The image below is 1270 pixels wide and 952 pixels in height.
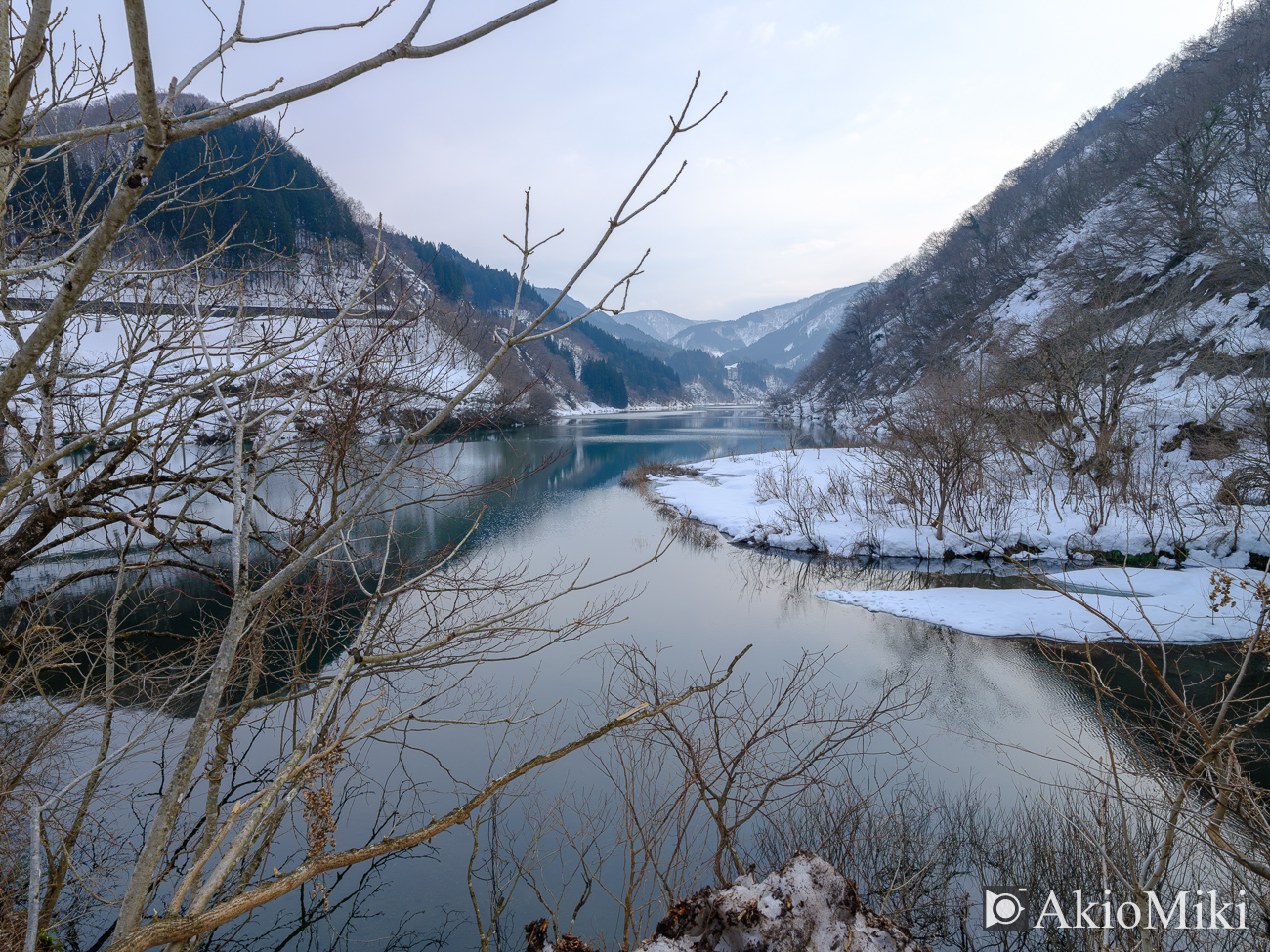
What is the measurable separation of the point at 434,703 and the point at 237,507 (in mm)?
6500

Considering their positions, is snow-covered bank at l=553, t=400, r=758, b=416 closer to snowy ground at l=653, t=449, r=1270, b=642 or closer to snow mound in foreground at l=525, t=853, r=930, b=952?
snowy ground at l=653, t=449, r=1270, b=642

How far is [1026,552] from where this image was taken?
22.5 ft

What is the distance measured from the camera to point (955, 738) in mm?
7730

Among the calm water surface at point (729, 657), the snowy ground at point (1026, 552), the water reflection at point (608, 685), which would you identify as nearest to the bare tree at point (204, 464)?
the water reflection at point (608, 685)

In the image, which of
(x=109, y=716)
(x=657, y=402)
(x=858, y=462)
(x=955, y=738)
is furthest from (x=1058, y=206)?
(x=657, y=402)

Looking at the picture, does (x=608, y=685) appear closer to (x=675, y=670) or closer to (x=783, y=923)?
(x=675, y=670)

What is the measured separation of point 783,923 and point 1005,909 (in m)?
4.07

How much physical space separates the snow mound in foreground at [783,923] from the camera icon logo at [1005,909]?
3.51 meters

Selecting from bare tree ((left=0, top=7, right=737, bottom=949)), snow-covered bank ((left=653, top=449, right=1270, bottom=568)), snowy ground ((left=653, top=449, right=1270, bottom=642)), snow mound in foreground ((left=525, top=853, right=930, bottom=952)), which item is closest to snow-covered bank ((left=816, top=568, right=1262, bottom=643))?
snowy ground ((left=653, top=449, right=1270, bottom=642))

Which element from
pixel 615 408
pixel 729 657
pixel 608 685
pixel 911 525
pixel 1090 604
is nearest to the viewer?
pixel 608 685

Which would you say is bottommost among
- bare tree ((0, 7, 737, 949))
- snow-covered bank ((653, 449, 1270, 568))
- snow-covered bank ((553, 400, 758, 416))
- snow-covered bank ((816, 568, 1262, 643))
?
snow-covered bank ((816, 568, 1262, 643))

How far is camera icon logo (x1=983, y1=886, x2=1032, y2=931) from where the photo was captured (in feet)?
15.0

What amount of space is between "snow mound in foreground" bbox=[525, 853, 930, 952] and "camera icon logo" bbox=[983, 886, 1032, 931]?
3507 millimetres

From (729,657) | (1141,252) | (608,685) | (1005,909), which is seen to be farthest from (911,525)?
(1141,252)
